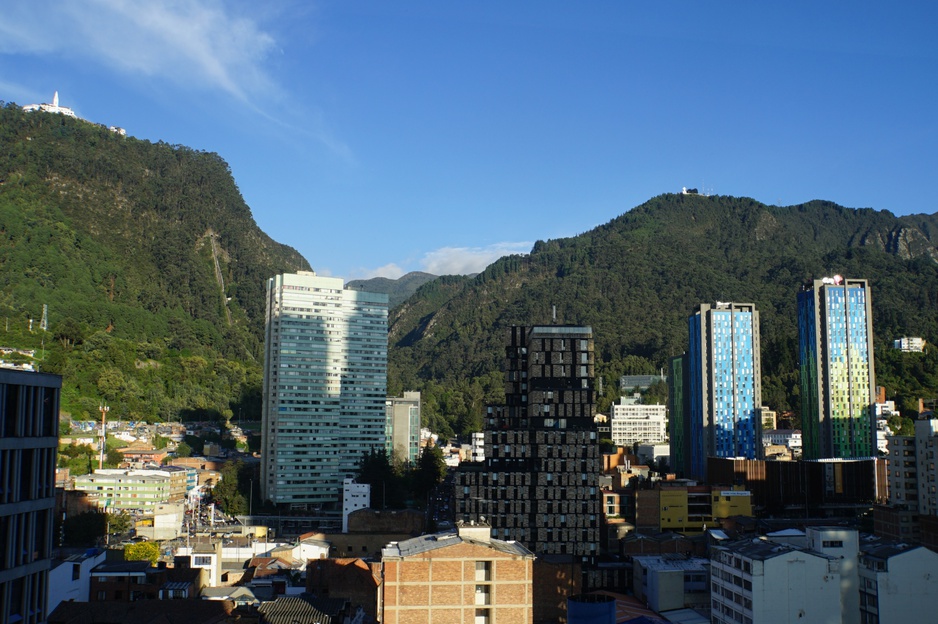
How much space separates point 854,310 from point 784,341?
130ft

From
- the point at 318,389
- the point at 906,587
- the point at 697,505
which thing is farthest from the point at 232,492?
the point at 906,587

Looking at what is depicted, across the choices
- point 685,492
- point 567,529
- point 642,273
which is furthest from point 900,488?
point 642,273

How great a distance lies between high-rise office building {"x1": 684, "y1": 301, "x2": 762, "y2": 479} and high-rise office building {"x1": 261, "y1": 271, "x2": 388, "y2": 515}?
3104 cm

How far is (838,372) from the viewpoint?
85.6 m

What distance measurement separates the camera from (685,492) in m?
63.9

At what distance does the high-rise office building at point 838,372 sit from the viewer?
84562 mm

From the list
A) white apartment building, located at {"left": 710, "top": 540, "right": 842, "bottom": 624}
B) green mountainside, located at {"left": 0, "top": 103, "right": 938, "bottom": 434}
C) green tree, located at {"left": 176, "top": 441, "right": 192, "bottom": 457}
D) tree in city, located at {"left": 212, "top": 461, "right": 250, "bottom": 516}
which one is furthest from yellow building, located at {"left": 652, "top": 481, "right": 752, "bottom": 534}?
green mountainside, located at {"left": 0, "top": 103, "right": 938, "bottom": 434}

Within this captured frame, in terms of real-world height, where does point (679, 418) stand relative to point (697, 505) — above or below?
above

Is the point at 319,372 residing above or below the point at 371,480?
above

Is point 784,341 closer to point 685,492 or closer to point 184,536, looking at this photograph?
point 685,492

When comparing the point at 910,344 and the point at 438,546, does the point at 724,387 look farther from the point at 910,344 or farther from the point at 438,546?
the point at 438,546

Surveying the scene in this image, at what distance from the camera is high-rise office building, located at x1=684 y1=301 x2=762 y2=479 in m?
88.9

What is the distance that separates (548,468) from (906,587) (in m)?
21.2

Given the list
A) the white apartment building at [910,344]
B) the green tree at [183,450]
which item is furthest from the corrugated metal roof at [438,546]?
the white apartment building at [910,344]
